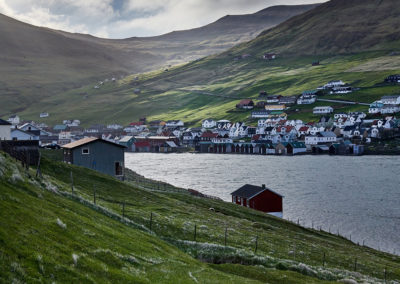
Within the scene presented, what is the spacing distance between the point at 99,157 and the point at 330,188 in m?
54.9

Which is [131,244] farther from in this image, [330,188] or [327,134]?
[327,134]

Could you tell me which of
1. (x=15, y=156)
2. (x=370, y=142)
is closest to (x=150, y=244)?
(x=15, y=156)

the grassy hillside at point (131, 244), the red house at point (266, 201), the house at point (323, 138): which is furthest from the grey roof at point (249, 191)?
the house at point (323, 138)

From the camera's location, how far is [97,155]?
64.9 metres

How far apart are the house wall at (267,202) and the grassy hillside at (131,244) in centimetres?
1994

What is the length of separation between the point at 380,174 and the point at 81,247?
10862 cm

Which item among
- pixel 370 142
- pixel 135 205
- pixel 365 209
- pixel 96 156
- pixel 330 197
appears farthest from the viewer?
pixel 370 142

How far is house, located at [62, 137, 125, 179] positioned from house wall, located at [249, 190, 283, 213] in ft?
75.6

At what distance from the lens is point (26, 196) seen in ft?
71.1

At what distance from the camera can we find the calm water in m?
65.1

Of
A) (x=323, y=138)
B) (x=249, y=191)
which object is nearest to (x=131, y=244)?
(x=249, y=191)

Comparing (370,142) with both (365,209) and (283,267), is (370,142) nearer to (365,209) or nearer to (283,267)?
(365,209)

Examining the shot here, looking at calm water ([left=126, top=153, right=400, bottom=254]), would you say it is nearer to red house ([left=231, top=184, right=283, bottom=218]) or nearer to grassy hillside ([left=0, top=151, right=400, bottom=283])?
red house ([left=231, top=184, right=283, bottom=218])

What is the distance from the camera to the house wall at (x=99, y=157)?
64.1 m
